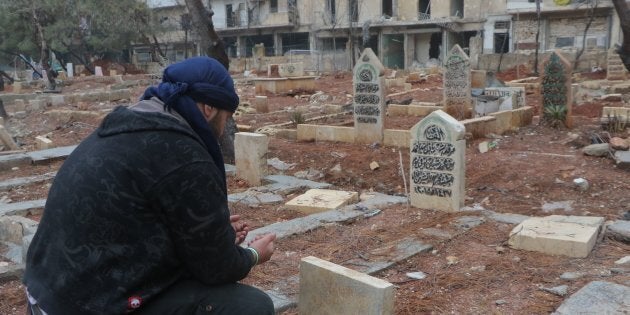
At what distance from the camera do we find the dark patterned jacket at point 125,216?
6.55 feet

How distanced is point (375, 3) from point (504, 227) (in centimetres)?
3499

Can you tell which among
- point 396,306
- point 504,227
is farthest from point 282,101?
point 396,306

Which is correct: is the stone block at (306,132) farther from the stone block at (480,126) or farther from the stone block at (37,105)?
the stone block at (37,105)

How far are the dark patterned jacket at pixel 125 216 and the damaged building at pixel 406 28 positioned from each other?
2444 cm

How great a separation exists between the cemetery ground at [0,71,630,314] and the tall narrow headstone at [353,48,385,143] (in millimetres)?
265

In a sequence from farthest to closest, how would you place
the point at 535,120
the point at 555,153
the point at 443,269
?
the point at 535,120
the point at 555,153
the point at 443,269

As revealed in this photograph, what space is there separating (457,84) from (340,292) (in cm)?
1038

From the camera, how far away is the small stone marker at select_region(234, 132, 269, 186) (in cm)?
768

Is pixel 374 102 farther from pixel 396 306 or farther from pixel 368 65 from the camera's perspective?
pixel 396 306

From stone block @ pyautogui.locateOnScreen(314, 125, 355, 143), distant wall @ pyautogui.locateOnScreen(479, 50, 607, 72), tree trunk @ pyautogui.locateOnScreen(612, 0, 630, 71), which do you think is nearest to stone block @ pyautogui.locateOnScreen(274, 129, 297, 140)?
stone block @ pyautogui.locateOnScreen(314, 125, 355, 143)

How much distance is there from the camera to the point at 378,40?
3869 cm

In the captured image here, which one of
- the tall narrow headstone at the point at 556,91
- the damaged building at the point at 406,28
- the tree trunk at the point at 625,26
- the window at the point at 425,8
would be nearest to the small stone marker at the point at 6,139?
the tall narrow headstone at the point at 556,91

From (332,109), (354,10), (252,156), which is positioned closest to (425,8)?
(354,10)

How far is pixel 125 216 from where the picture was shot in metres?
2.01
